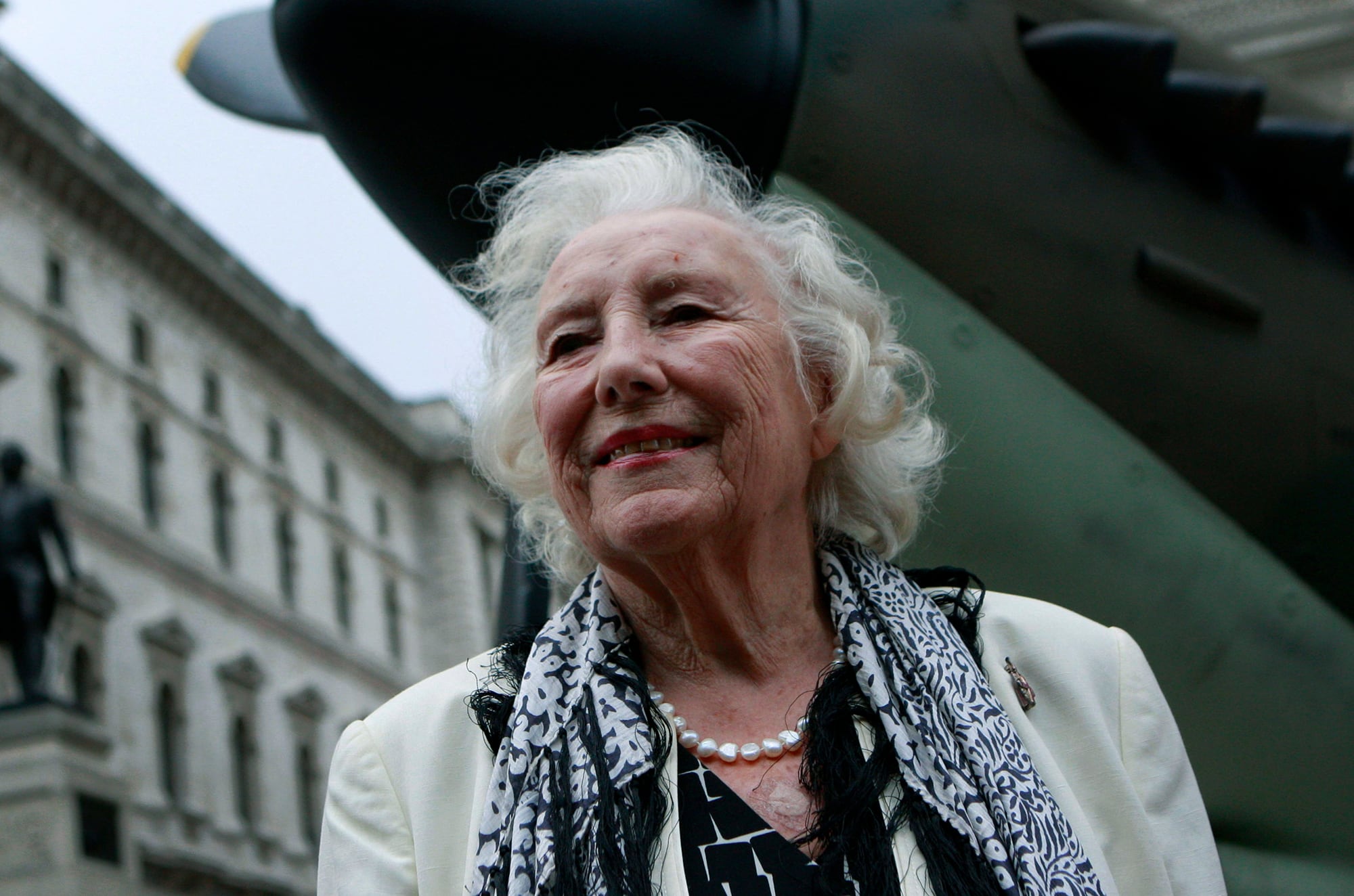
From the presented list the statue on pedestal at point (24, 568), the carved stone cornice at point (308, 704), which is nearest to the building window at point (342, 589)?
the carved stone cornice at point (308, 704)

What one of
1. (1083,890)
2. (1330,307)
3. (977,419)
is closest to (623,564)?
(1083,890)

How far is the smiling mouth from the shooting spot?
6.22ft

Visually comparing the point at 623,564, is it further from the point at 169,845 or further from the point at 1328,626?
the point at 169,845

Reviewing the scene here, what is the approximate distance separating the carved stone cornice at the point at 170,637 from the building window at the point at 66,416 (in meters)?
2.98

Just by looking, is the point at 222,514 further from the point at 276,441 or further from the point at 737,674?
the point at 737,674

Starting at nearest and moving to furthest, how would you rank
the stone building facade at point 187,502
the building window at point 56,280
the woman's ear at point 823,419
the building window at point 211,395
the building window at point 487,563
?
1. the woman's ear at point 823,419
2. the stone building facade at point 187,502
3. the building window at point 56,280
4. the building window at point 211,395
5. the building window at point 487,563

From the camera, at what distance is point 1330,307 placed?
3432 mm

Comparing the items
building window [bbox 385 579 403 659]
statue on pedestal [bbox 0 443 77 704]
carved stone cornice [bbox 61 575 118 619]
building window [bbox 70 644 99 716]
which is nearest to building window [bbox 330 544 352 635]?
building window [bbox 385 579 403 659]

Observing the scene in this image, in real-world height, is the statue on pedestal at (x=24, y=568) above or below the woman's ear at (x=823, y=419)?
above

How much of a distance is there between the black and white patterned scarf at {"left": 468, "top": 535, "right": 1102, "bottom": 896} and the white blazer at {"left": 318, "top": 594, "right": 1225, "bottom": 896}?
0.06 metres

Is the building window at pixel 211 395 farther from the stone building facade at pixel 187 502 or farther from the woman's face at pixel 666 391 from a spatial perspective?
the woman's face at pixel 666 391

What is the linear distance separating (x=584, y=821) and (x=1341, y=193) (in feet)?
8.45

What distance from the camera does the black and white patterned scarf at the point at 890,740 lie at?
66.7 inches

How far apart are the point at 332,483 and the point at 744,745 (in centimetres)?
3472
